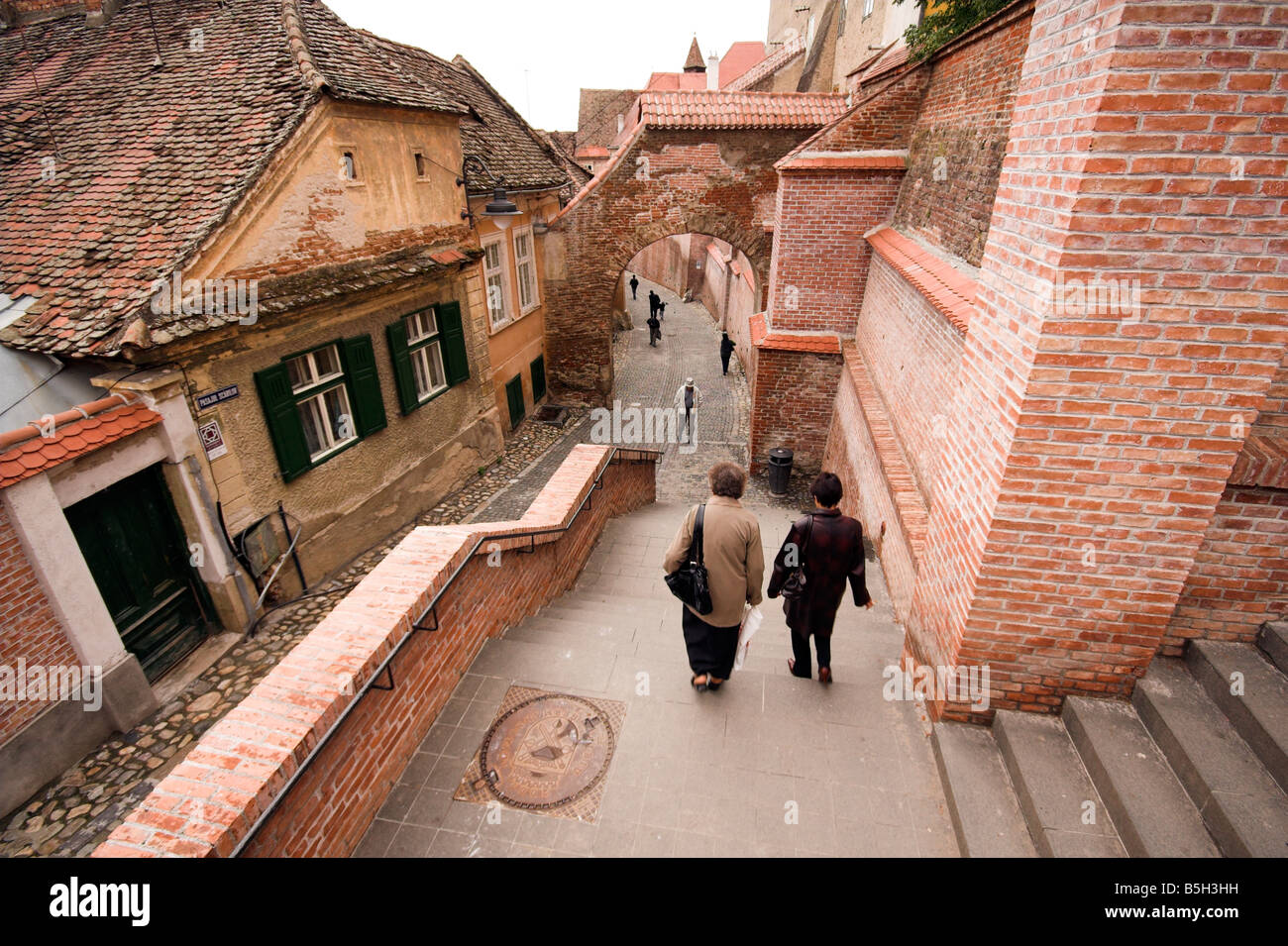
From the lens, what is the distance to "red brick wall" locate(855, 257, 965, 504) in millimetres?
5465

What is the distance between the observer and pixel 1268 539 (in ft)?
10.3

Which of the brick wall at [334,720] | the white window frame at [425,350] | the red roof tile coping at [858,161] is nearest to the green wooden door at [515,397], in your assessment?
the white window frame at [425,350]

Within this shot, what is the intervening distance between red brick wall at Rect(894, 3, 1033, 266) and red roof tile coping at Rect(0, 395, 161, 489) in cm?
828

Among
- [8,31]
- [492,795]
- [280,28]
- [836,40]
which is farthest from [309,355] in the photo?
[836,40]

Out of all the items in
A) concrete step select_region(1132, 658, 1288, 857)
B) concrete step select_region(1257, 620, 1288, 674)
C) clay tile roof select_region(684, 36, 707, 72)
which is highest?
clay tile roof select_region(684, 36, 707, 72)

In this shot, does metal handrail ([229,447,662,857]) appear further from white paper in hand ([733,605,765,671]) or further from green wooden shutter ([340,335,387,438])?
green wooden shutter ([340,335,387,438])

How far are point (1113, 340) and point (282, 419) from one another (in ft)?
26.3

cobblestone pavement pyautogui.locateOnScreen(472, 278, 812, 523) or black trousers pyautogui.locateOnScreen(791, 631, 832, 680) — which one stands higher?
black trousers pyautogui.locateOnScreen(791, 631, 832, 680)

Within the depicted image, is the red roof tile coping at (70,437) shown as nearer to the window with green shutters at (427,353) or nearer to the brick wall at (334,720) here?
the brick wall at (334,720)

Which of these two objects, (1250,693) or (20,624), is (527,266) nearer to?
(20,624)

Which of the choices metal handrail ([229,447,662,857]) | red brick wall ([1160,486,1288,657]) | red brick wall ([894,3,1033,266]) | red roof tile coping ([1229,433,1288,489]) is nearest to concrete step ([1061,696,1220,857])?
red brick wall ([1160,486,1288,657])

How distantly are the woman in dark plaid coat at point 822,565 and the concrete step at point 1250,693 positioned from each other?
170 cm

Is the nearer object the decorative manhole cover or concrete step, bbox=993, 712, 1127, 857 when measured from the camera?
concrete step, bbox=993, 712, 1127, 857
